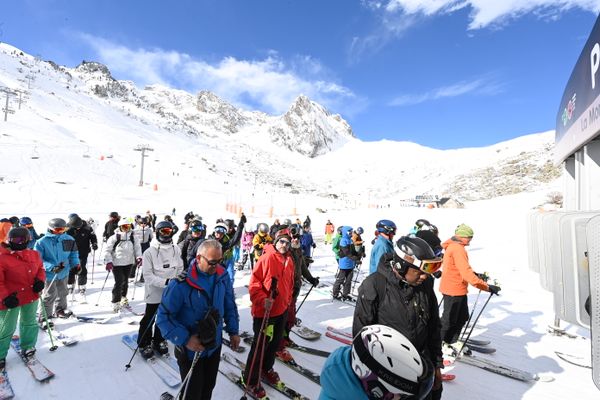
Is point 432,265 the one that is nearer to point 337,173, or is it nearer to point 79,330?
point 79,330

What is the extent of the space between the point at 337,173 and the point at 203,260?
10063 cm

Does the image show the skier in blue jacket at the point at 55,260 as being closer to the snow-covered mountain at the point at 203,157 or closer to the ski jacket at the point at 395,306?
the ski jacket at the point at 395,306

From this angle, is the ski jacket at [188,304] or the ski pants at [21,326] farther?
the ski pants at [21,326]

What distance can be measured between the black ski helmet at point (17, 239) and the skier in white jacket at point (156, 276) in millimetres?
1404

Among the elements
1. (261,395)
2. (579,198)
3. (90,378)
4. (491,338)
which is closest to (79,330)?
(90,378)

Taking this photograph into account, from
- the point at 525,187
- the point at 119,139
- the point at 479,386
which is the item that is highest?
the point at 119,139

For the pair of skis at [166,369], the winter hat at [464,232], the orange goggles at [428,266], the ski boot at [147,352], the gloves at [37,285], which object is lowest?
the pair of skis at [166,369]

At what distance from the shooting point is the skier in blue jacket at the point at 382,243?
5.32m

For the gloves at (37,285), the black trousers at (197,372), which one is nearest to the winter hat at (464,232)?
the black trousers at (197,372)

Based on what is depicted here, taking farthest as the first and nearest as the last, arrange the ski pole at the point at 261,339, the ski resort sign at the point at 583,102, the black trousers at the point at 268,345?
the ski resort sign at the point at 583,102, the black trousers at the point at 268,345, the ski pole at the point at 261,339

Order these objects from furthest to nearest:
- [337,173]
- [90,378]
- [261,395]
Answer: [337,173] < [90,378] < [261,395]

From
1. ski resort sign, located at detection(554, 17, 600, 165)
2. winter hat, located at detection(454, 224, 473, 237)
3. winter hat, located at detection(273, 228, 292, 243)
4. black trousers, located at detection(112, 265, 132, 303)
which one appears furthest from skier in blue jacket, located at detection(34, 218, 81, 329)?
ski resort sign, located at detection(554, 17, 600, 165)

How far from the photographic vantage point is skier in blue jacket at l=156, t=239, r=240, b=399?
2.71 metres

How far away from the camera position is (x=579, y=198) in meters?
5.44
